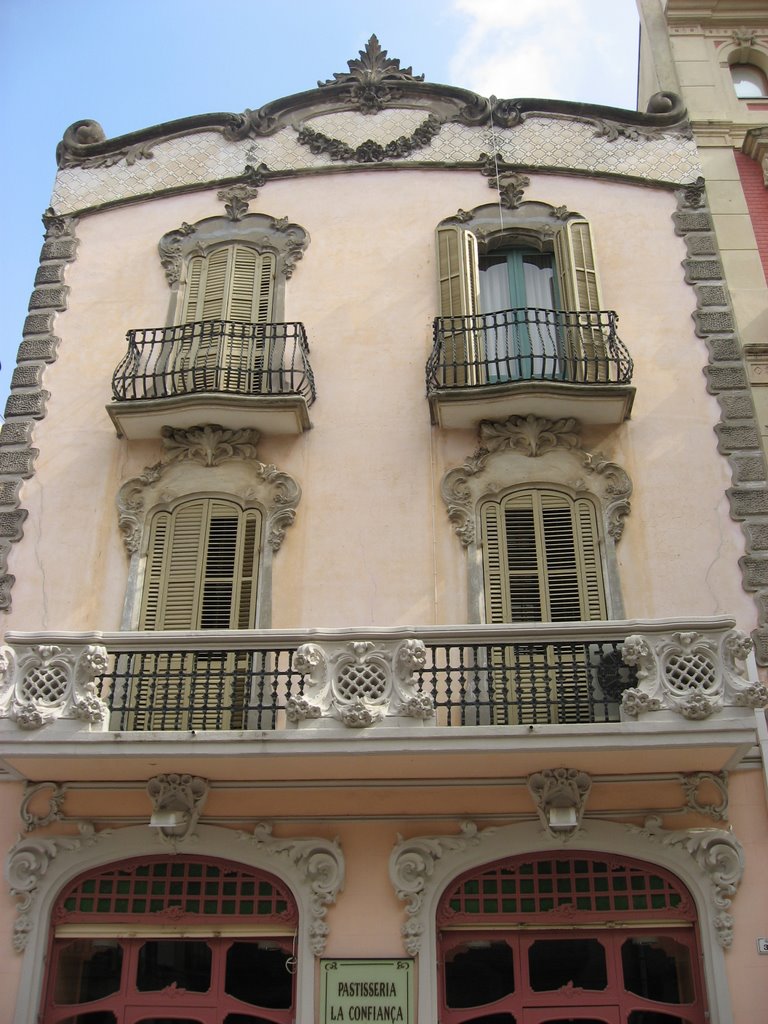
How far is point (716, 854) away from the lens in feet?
30.1

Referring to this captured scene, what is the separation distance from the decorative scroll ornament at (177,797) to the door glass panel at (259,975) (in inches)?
49.3

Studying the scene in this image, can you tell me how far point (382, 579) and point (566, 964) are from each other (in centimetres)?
410

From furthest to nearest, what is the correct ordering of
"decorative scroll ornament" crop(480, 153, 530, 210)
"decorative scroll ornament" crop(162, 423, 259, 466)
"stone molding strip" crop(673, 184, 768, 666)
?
"decorative scroll ornament" crop(480, 153, 530, 210), "decorative scroll ornament" crop(162, 423, 259, 466), "stone molding strip" crop(673, 184, 768, 666)

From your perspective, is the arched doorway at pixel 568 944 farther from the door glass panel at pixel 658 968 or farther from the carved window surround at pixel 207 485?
the carved window surround at pixel 207 485

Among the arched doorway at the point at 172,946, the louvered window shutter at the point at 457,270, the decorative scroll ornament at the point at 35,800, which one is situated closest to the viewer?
the arched doorway at the point at 172,946

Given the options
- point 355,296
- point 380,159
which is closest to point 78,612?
point 355,296

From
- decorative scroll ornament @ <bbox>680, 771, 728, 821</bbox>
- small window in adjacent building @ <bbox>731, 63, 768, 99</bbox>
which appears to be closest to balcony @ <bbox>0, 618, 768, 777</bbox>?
decorative scroll ornament @ <bbox>680, 771, 728, 821</bbox>

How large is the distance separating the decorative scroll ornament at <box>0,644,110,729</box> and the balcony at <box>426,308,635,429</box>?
15.5 feet

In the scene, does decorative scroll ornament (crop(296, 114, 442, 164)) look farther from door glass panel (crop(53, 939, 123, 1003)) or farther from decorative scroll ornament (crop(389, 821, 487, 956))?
door glass panel (crop(53, 939, 123, 1003))

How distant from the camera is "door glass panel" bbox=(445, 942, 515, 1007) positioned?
906 cm

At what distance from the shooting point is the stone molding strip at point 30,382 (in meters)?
11.4

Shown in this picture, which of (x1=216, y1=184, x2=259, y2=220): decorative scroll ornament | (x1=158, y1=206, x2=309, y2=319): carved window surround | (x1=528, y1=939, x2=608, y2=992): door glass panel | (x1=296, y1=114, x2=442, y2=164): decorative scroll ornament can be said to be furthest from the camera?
(x1=296, y1=114, x2=442, y2=164): decorative scroll ornament

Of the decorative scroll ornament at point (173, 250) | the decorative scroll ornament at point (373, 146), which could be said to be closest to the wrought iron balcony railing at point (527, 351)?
the decorative scroll ornament at point (373, 146)

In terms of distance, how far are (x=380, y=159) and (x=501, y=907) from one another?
955cm
